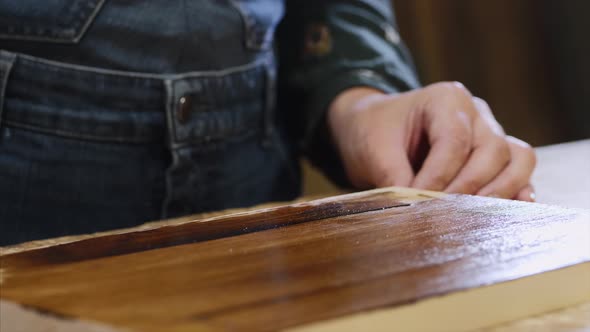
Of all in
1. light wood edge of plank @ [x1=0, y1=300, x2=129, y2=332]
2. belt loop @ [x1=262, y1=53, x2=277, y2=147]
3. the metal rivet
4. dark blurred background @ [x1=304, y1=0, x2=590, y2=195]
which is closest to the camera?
light wood edge of plank @ [x1=0, y1=300, x2=129, y2=332]

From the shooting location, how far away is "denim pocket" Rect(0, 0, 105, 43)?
706 millimetres

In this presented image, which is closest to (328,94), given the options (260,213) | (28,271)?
(260,213)

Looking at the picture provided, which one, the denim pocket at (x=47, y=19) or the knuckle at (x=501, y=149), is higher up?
the denim pocket at (x=47, y=19)

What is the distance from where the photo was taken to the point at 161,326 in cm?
28

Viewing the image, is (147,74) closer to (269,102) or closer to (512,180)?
(269,102)

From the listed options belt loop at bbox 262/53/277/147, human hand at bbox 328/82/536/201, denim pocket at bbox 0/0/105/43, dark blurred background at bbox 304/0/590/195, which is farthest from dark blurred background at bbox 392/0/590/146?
denim pocket at bbox 0/0/105/43

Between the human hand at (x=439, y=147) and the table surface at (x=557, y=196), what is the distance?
0.05m

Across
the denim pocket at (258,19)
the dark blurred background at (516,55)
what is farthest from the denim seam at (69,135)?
the dark blurred background at (516,55)

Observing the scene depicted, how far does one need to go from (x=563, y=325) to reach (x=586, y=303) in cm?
4

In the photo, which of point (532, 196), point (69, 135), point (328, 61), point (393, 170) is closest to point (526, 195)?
point (532, 196)

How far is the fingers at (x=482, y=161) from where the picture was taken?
0.69m

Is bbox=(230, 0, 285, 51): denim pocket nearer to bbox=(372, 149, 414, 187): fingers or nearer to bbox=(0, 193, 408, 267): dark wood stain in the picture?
bbox=(372, 149, 414, 187): fingers

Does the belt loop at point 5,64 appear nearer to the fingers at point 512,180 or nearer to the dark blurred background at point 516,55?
the fingers at point 512,180

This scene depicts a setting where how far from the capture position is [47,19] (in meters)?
0.72
